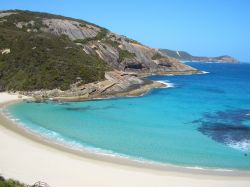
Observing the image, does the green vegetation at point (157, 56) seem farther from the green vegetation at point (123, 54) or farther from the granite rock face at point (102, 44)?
the green vegetation at point (123, 54)

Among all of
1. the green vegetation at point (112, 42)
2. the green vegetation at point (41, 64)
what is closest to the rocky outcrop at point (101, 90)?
the green vegetation at point (41, 64)

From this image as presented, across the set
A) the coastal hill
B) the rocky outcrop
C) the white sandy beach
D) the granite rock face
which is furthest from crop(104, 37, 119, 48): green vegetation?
the white sandy beach

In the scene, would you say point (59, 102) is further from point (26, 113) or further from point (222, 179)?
point (222, 179)

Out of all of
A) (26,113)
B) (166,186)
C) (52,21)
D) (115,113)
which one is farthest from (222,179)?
(52,21)

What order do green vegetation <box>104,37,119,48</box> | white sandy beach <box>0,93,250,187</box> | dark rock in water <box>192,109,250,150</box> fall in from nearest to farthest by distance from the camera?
white sandy beach <box>0,93,250,187</box> → dark rock in water <box>192,109,250,150</box> → green vegetation <box>104,37,119,48</box>

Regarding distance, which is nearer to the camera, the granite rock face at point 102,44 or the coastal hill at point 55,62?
the coastal hill at point 55,62

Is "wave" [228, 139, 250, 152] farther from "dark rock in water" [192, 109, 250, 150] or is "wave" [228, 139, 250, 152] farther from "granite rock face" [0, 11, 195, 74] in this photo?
"granite rock face" [0, 11, 195, 74]

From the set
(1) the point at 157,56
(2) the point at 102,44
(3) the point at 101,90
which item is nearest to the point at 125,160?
(3) the point at 101,90

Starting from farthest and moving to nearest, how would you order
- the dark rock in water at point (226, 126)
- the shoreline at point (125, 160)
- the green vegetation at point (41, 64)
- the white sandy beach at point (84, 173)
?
the green vegetation at point (41, 64) → the dark rock in water at point (226, 126) → the shoreline at point (125, 160) → the white sandy beach at point (84, 173)
